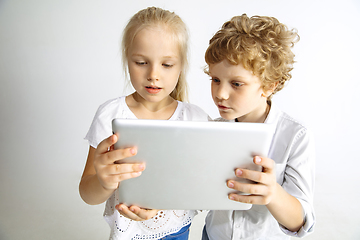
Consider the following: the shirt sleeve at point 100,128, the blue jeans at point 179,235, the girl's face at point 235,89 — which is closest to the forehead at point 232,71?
the girl's face at point 235,89

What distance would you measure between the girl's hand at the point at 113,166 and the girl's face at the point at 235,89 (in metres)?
0.43

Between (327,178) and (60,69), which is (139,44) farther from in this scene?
(327,178)

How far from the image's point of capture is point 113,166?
0.84 metres

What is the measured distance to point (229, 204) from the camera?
0.91 meters

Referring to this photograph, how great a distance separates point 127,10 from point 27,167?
165 centimetres

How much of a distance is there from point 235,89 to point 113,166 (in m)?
0.51

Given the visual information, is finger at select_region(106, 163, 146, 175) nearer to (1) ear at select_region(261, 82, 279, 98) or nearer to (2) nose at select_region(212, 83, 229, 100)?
(2) nose at select_region(212, 83, 229, 100)

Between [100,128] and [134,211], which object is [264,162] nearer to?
[134,211]

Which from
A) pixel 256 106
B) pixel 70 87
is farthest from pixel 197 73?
pixel 256 106

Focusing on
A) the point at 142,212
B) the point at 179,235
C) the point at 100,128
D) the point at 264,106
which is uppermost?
the point at 264,106

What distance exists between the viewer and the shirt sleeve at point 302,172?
102 centimetres

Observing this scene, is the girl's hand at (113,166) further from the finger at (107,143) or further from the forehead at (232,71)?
the forehead at (232,71)

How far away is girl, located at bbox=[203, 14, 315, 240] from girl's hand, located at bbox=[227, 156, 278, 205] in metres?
0.12

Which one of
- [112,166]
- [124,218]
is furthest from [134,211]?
[124,218]
